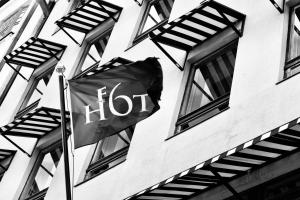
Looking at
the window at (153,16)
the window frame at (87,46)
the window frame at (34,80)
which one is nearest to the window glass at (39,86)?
the window frame at (34,80)

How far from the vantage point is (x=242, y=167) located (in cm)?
1121

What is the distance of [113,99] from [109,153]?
3.43 metres

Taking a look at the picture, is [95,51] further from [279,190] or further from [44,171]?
[279,190]

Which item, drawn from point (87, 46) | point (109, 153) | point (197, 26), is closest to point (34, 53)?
point (87, 46)

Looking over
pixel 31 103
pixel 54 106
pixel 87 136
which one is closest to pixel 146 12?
pixel 54 106

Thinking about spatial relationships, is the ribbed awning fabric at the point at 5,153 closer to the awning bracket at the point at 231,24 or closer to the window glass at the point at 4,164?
the window glass at the point at 4,164

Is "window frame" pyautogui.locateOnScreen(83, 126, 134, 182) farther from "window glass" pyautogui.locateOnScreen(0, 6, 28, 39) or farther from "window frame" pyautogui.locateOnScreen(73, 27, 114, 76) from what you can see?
"window glass" pyautogui.locateOnScreen(0, 6, 28, 39)

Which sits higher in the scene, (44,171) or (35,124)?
(35,124)

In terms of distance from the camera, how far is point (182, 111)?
13.9 m

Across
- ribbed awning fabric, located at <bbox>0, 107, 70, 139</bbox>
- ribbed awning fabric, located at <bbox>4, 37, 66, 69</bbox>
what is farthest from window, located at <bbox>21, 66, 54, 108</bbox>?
ribbed awning fabric, located at <bbox>0, 107, 70, 139</bbox>

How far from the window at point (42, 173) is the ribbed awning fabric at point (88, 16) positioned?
4.23m

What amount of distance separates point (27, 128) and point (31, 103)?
115 inches

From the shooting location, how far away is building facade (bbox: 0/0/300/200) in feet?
36.0

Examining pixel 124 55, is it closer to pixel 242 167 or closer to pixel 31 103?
pixel 31 103
